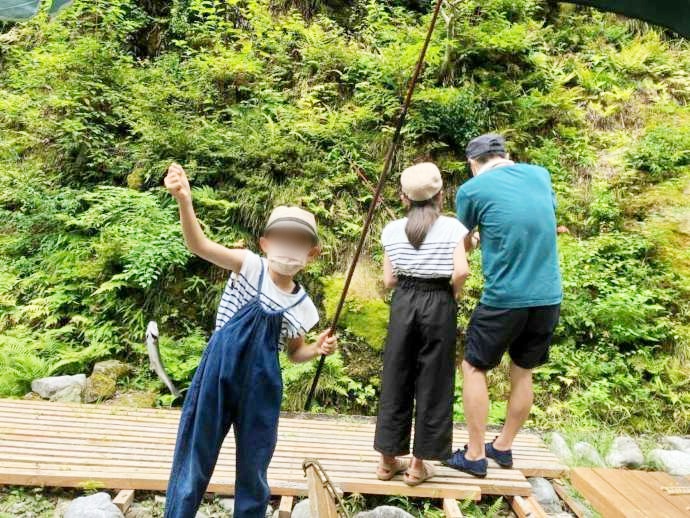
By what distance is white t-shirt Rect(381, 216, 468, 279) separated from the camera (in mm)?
2957

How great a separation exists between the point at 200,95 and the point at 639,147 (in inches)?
261

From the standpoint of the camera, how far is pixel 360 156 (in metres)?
6.95

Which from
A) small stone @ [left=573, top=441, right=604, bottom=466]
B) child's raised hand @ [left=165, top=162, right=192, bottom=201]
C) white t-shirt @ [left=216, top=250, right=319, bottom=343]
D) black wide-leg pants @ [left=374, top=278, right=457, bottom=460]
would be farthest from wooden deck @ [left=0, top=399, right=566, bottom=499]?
child's raised hand @ [left=165, top=162, right=192, bottom=201]

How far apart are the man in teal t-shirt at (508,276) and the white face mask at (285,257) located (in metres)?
1.31

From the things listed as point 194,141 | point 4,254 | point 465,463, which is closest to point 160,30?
point 194,141

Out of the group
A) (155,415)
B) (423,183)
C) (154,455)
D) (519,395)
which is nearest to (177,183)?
(423,183)

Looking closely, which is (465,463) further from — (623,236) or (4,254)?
(4,254)

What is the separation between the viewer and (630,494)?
242 centimetres

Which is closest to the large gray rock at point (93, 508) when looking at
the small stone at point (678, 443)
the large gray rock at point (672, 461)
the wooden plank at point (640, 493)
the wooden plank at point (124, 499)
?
the wooden plank at point (124, 499)

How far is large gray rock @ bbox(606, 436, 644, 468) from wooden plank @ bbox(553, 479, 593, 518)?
0.63 meters

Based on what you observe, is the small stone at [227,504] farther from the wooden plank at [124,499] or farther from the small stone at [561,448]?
the small stone at [561,448]

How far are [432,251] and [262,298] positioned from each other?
1146 millimetres

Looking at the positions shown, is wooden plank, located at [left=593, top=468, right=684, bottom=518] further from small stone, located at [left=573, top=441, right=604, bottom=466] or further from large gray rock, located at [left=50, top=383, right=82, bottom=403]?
large gray rock, located at [left=50, top=383, right=82, bottom=403]

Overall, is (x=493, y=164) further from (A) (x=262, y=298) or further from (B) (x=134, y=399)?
(B) (x=134, y=399)
